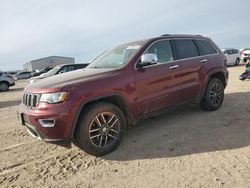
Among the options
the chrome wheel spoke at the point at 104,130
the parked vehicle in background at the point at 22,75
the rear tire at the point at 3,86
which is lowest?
the parked vehicle in background at the point at 22,75

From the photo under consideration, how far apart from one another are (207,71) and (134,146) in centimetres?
268

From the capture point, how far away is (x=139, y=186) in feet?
10.4

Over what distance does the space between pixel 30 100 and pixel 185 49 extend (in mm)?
3400

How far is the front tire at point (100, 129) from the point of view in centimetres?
388

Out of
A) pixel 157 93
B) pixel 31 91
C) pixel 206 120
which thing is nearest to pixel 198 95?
pixel 206 120

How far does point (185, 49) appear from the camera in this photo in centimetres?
561

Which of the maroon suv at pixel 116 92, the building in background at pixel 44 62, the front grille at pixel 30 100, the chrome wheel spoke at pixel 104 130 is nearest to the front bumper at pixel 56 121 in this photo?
the maroon suv at pixel 116 92

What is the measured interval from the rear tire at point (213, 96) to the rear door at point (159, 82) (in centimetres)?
112

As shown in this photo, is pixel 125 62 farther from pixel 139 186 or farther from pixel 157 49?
pixel 139 186

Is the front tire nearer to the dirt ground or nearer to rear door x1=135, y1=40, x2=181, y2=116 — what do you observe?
the dirt ground

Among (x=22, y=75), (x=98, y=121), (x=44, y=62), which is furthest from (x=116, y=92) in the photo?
(x=44, y=62)

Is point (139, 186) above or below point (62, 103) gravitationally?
below

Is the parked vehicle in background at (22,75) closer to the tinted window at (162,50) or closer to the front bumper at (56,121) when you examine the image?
the tinted window at (162,50)

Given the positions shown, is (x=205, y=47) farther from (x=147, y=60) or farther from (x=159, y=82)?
(x=147, y=60)
